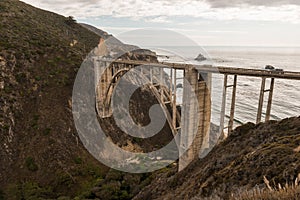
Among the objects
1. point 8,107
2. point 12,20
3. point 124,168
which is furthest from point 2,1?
point 124,168

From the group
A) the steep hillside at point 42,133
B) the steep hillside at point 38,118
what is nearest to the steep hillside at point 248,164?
the steep hillside at point 42,133

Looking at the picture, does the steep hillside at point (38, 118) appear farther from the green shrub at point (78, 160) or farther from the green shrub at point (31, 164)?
the green shrub at point (78, 160)

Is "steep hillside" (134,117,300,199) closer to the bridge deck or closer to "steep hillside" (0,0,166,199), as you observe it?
the bridge deck

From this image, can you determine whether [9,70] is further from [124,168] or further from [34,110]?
[124,168]

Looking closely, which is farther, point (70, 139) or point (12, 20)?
point (12, 20)

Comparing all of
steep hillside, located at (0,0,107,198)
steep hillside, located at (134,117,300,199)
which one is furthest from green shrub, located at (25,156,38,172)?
steep hillside, located at (134,117,300,199)

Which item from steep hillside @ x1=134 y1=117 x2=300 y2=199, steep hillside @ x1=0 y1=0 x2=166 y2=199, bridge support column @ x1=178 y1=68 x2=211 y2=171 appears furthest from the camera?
steep hillside @ x1=0 y1=0 x2=166 y2=199
